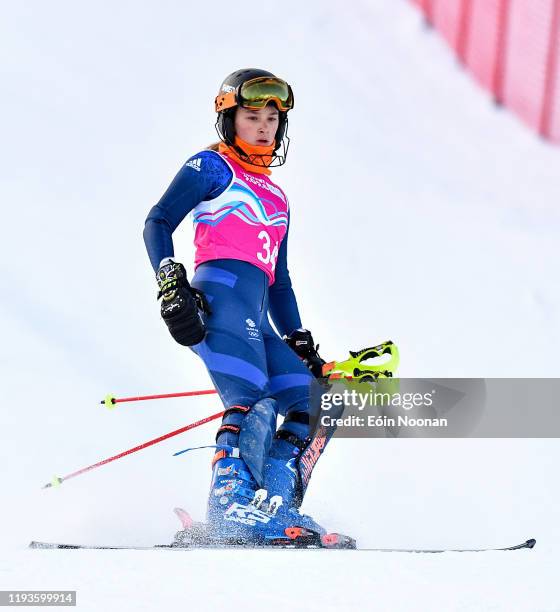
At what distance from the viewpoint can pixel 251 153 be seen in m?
4.75

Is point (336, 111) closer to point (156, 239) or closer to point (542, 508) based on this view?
point (542, 508)

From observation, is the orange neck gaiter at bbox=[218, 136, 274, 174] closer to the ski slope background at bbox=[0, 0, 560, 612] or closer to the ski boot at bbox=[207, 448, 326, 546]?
the ski boot at bbox=[207, 448, 326, 546]

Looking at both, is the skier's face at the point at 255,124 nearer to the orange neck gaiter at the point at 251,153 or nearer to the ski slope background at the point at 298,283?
the orange neck gaiter at the point at 251,153

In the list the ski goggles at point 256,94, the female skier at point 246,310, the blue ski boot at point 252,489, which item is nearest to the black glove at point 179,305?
the female skier at point 246,310

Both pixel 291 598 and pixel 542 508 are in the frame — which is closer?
pixel 291 598

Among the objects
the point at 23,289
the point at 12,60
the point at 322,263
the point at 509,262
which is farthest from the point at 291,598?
the point at 12,60

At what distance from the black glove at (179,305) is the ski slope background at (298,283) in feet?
2.90

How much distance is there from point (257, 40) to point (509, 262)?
352 centimetres

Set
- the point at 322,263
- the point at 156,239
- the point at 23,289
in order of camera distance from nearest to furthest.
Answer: the point at 156,239
the point at 23,289
the point at 322,263

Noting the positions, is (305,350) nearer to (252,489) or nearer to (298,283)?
(252,489)

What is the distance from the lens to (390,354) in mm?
4801

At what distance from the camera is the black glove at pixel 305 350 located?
4.92m

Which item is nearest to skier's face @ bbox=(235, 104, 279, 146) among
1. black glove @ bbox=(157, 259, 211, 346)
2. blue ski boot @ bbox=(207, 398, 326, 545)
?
black glove @ bbox=(157, 259, 211, 346)

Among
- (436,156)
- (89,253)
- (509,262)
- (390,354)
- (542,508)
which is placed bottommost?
(542,508)
